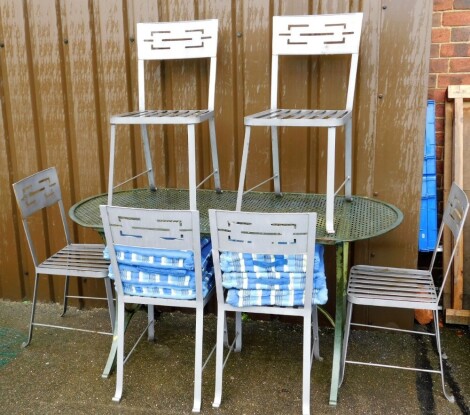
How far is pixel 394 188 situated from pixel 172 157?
1369 mm

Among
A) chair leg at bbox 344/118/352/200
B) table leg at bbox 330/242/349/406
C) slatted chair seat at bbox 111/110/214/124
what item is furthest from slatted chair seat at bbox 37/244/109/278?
chair leg at bbox 344/118/352/200

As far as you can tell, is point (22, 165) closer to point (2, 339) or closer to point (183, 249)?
point (2, 339)

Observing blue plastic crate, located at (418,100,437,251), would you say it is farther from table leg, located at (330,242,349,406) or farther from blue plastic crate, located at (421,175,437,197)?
table leg, located at (330,242,349,406)

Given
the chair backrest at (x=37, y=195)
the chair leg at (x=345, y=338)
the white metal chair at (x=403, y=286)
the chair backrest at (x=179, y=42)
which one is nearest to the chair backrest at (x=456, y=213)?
the white metal chair at (x=403, y=286)

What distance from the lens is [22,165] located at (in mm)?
3883

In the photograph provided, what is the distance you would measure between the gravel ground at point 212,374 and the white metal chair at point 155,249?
0.59 ft

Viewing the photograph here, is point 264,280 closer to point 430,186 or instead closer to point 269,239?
point 269,239

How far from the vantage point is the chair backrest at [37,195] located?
3.29m

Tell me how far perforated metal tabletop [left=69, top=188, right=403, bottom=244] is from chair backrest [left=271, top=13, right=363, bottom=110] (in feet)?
1.86

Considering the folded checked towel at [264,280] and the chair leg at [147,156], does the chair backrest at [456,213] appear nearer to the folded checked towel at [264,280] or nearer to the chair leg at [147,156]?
the folded checked towel at [264,280]

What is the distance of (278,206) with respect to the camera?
3244 mm

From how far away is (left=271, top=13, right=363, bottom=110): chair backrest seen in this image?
309cm

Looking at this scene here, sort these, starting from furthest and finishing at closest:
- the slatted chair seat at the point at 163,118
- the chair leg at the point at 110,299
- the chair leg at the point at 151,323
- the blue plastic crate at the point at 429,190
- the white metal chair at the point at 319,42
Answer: the blue plastic crate at the point at 429,190, the chair leg at the point at 151,323, the chair leg at the point at 110,299, the white metal chair at the point at 319,42, the slatted chair seat at the point at 163,118

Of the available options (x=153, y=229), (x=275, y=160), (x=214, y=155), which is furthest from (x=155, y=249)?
(x=275, y=160)
